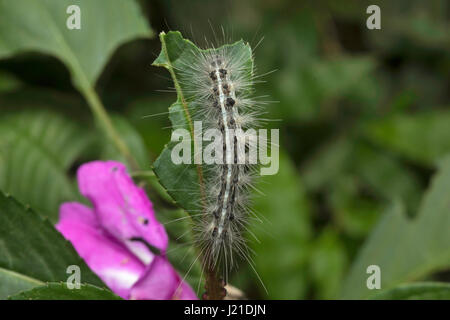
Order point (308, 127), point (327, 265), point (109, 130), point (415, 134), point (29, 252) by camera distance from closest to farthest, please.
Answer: point (29, 252) < point (109, 130) < point (327, 265) < point (415, 134) < point (308, 127)

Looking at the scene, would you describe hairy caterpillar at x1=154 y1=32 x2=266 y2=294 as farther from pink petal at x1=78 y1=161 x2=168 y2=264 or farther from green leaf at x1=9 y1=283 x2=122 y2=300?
green leaf at x1=9 y1=283 x2=122 y2=300

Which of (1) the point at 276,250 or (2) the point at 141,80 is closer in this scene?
(1) the point at 276,250

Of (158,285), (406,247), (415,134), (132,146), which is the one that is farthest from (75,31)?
(415,134)

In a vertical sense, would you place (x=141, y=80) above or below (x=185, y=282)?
above

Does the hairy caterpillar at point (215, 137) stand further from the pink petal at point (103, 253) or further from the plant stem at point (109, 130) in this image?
the plant stem at point (109, 130)

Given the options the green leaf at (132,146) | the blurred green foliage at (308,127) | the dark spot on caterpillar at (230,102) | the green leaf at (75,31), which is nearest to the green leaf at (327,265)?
the blurred green foliage at (308,127)

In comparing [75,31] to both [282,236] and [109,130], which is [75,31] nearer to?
[109,130]

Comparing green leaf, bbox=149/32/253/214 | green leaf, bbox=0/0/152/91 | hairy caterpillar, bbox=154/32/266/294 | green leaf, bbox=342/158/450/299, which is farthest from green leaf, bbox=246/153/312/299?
green leaf, bbox=149/32/253/214
